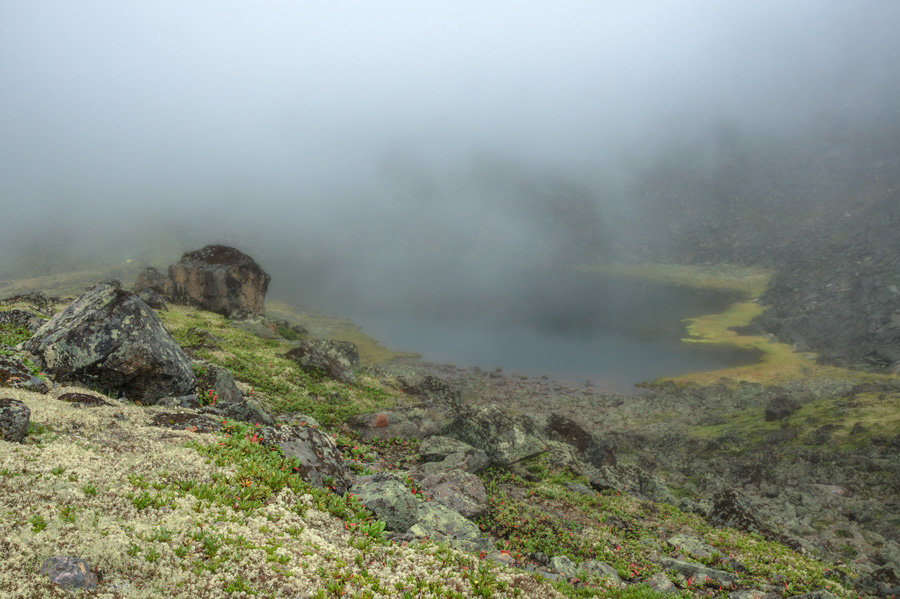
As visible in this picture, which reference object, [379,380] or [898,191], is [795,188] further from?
[379,380]

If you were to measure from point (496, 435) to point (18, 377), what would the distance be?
20.6 meters

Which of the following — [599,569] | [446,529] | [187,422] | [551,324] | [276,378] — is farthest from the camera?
[551,324]

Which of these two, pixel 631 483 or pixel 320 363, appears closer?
pixel 631 483

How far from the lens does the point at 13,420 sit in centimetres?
1070

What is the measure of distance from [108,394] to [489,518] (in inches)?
579

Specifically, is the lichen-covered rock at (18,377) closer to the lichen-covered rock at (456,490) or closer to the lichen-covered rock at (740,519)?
the lichen-covered rock at (456,490)

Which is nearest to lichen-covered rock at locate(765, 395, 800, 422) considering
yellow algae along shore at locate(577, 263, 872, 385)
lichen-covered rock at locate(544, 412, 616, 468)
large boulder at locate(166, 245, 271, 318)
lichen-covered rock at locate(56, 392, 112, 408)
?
yellow algae along shore at locate(577, 263, 872, 385)

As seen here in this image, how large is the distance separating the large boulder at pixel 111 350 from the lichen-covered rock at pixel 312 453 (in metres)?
5.91

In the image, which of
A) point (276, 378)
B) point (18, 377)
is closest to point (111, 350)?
point (18, 377)

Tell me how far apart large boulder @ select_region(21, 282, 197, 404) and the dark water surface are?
59.1m

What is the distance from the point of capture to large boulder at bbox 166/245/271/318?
52062mm

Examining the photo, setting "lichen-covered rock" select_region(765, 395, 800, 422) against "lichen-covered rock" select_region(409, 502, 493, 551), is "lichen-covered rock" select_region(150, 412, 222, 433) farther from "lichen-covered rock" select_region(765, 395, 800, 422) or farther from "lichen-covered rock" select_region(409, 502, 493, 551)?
"lichen-covered rock" select_region(765, 395, 800, 422)

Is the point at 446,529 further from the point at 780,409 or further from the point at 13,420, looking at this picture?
the point at 780,409

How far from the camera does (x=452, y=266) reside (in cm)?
19100
